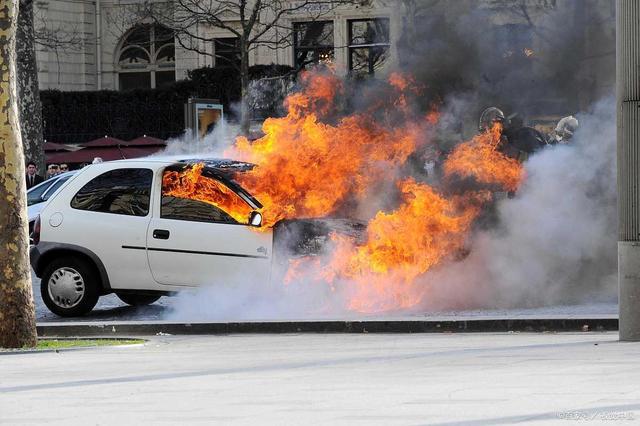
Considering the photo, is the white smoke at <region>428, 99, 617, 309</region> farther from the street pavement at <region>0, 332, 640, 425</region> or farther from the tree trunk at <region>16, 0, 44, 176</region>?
the tree trunk at <region>16, 0, 44, 176</region>

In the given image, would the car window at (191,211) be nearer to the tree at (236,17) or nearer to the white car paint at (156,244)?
the white car paint at (156,244)

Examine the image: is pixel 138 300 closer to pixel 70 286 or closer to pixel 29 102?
pixel 70 286

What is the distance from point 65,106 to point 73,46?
2538mm

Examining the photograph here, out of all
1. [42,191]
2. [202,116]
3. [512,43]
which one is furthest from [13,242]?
[202,116]

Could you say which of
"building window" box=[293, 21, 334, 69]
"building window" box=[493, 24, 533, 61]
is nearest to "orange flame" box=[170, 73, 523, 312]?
"building window" box=[493, 24, 533, 61]

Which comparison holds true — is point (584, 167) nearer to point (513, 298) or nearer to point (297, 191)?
point (513, 298)

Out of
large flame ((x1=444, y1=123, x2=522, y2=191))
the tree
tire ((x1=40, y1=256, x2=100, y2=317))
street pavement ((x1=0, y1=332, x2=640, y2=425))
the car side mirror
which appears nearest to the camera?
street pavement ((x1=0, y1=332, x2=640, y2=425))

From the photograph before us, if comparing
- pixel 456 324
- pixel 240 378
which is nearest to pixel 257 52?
pixel 456 324

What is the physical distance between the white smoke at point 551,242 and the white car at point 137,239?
6.44 feet

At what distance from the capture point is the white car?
1432 cm

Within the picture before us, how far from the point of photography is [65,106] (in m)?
43.2

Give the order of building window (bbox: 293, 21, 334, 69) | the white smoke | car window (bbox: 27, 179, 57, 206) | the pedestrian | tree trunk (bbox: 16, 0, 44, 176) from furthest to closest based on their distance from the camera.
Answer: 1. building window (bbox: 293, 21, 334, 69)
2. tree trunk (bbox: 16, 0, 44, 176)
3. the pedestrian
4. car window (bbox: 27, 179, 57, 206)
5. the white smoke

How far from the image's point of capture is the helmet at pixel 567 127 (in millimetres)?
15625

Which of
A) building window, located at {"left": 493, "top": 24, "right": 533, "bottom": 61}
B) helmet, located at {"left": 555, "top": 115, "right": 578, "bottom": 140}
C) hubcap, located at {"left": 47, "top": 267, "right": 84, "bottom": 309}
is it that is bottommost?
hubcap, located at {"left": 47, "top": 267, "right": 84, "bottom": 309}
